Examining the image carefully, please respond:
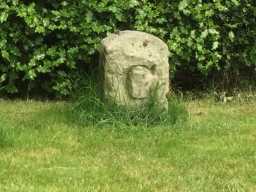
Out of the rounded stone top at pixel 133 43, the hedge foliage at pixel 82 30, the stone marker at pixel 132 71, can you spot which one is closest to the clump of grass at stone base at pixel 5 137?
the stone marker at pixel 132 71

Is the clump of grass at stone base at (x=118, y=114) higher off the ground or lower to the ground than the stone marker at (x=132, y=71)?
lower

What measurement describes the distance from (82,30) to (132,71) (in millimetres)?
1004

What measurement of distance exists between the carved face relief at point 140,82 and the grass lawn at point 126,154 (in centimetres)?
45

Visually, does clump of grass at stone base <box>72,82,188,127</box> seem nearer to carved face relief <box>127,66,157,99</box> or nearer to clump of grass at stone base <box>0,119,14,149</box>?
carved face relief <box>127,66,157,99</box>

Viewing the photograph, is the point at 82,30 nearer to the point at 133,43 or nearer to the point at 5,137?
the point at 133,43

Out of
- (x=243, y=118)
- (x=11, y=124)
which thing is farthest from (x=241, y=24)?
(x=11, y=124)

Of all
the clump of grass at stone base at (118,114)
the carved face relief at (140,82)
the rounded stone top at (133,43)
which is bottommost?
the clump of grass at stone base at (118,114)

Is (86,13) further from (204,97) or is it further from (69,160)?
(69,160)

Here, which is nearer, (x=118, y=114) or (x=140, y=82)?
(x=118, y=114)

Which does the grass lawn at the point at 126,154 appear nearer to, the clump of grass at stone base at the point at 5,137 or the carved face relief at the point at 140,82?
the clump of grass at stone base at the point at 5,137

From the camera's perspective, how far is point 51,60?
24.5 ft

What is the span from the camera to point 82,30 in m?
7.30

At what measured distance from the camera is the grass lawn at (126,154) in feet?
16.0

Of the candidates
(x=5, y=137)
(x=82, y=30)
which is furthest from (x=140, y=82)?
(x=5, y=137)
